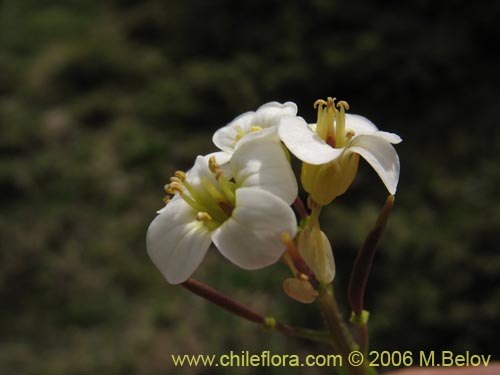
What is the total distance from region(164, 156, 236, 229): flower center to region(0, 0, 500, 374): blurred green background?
1518mm

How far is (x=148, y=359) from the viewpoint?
8.55 feet

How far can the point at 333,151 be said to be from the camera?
3.01 feet

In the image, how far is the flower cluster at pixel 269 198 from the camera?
0.87 meters

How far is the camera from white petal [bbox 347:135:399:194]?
35.8 inches

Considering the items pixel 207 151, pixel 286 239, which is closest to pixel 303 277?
pixel 286 239

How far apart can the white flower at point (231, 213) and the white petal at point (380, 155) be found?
0.11 metres

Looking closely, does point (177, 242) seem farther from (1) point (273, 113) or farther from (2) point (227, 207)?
(1) point (273, 113)

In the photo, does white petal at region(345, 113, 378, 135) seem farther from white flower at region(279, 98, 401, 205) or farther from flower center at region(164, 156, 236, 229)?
flower center at region(164, 156, 236, 229)

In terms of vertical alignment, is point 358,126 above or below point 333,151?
above

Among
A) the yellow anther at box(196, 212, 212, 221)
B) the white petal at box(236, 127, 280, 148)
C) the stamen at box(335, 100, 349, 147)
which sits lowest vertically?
the yellow anther at box(196, 212, 212, 221)

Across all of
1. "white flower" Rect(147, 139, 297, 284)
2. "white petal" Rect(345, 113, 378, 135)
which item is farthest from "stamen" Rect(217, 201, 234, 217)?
"white petal" Rect(345, 113, 378, 135)

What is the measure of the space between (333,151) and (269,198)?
0.12 m

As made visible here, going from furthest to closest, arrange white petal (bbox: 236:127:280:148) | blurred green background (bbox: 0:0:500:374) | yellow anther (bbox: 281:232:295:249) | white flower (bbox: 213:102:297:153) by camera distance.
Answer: blurred green background (bbox: 0:0:500:374)
white flower (bbox: 213:102:297:153)
white petal (bbox: 236:127:280:148)
yellow anther (bbox: 281:232:295:249)

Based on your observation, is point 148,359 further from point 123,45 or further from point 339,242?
point 123,45
